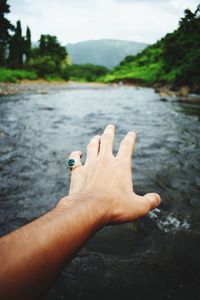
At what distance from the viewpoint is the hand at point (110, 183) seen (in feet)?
4.21

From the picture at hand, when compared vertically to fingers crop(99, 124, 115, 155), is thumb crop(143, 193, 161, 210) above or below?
below

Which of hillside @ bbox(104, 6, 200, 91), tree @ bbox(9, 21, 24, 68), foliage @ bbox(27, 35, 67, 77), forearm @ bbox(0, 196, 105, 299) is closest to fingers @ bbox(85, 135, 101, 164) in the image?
forearm @ bbox(0, 196, 105, 299)

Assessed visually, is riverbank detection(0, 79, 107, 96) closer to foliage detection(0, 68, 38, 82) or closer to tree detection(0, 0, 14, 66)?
foliage detection(0, 68, 38, 82)

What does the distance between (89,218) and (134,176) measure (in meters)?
2.97

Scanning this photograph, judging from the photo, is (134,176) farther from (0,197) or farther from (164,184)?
(0,197)

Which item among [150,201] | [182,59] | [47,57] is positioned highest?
[47,57]

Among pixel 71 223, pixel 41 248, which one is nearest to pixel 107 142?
pixel 71 223

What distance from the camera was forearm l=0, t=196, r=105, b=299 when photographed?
76cm

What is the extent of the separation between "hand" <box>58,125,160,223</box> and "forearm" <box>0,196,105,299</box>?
18cm

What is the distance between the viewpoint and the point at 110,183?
1.42 metres

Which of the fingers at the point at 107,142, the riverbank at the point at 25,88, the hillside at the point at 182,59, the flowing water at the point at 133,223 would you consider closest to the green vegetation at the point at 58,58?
the hillside at the point at 182,59

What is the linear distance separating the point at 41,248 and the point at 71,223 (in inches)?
7.0

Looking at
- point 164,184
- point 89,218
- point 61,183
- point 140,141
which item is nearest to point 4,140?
point 61,183

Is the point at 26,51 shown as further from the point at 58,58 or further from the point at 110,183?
the point at 110,183
